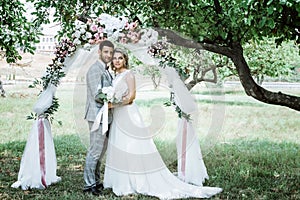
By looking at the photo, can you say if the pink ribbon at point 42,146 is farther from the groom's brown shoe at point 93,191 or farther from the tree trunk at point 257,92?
the tree trunk at point 257,92

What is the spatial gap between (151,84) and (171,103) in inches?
15.4

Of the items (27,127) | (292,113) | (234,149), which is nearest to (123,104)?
(234,149)

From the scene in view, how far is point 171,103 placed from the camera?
544cm

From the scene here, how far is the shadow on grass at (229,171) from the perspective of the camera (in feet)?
16.7

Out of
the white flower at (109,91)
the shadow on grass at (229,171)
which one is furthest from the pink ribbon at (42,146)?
the white flower at (109,91)

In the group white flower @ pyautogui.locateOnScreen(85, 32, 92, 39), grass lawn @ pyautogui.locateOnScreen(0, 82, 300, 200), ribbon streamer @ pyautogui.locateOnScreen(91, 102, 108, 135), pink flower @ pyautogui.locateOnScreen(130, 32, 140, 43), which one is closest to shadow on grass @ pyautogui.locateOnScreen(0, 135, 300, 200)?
grass lawn @ pyautogui.locateOnScreen(0, 82, 300, 200)

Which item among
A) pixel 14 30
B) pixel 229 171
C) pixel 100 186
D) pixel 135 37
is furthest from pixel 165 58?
pixel 14 30

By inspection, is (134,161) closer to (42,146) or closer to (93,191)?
(93,191)

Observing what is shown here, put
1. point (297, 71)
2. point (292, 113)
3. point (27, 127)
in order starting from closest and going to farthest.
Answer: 1. point (27, 127)
2. point (292, 113)
3. point (297, 71)

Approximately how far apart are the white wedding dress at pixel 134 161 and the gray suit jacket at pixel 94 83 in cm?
13

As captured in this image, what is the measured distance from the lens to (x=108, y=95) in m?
4.82

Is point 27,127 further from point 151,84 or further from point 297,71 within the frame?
point 297,71

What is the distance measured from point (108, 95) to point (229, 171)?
8.15 ft

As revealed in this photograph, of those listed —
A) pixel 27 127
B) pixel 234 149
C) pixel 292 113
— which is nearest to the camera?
pixel 234 149
